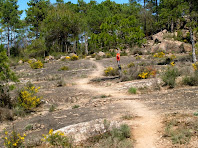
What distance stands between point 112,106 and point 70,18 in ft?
115

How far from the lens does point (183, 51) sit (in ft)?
94.3

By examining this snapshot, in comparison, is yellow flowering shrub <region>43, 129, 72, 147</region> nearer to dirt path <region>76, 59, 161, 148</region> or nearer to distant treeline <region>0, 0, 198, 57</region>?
dirt path <region>76, 59, 161, 148</region>

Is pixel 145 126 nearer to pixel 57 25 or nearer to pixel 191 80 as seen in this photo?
pixel 191 80

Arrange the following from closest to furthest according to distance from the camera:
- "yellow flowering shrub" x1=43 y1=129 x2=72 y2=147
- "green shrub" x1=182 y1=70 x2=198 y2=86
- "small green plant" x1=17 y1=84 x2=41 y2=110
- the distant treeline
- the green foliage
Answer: "yellow flowering shrub" x1=43 y1=129 x2=72 y2=147 < the green foliage < "small green plant" x1=17 y1=84 x2=41 y2=110 < "green shrub" x1=182 y1=70 x2=198 y2=86 < the distant treeline

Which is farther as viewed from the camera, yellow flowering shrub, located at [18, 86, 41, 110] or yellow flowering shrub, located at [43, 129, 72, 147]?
yellow flowering shrub, located at [18, 86, 41, 110]

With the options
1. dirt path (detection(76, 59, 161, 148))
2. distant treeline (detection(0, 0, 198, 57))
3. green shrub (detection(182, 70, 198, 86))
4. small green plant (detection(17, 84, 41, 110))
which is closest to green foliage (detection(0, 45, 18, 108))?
small green plant (detection(17, 84, 41, 110))

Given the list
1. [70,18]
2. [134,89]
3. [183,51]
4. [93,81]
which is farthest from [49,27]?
[134,89]

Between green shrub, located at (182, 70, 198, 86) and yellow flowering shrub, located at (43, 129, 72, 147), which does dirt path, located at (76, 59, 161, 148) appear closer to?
yellow flowering shrub, located at (43, 129, 72, 147)

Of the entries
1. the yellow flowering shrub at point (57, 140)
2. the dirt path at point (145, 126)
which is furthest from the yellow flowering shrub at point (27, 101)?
the yellow flowering shrub at point (57, 140)

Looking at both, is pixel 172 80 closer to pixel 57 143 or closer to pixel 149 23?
pixel 57 143

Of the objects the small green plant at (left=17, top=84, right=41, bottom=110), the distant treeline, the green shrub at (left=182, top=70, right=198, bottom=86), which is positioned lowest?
the small green plant at (left=17, top=84, right=41, bottom=110)

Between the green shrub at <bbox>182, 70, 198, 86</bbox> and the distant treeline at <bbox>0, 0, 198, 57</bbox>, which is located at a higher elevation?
the distant treeline at <bbox>0, 0, 198, 57</bbox>

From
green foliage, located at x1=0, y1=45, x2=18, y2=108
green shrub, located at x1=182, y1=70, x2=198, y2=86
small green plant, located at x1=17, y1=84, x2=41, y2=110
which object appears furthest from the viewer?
green shrub, located at x1=182, y1=70, x2=198, y2=86

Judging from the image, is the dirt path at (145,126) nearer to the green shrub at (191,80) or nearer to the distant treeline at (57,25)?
the green shrub at (191,80)
